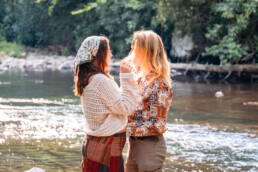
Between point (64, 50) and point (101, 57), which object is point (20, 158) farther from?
point (64, 50)

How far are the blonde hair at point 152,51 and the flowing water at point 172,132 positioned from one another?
2.89 m

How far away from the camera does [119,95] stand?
10.7 ft

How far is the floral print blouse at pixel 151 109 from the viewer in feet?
11.5

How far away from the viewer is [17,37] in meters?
37.9

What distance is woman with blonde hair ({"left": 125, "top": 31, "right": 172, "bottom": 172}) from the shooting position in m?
3.50

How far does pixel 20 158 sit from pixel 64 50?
2776 centimetres

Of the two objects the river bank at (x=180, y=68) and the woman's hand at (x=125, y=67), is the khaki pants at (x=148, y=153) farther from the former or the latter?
the river bank at (x=180, y=68)

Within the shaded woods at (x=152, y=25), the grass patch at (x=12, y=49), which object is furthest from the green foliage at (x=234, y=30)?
the grass patch at (x=12, y=49)

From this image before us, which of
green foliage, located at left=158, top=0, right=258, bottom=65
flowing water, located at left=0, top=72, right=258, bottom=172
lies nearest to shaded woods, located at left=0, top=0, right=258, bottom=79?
green foliage, located at left=158, top=0, right=258, bottom=65

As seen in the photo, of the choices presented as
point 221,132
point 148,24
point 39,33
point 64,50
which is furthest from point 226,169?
point 39,33

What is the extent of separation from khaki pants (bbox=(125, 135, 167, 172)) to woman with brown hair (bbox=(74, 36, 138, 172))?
0.78ft

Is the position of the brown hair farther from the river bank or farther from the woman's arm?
the river bank

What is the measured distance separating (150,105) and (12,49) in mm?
31802

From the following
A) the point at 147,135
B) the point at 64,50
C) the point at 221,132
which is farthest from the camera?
the point at 64,50
